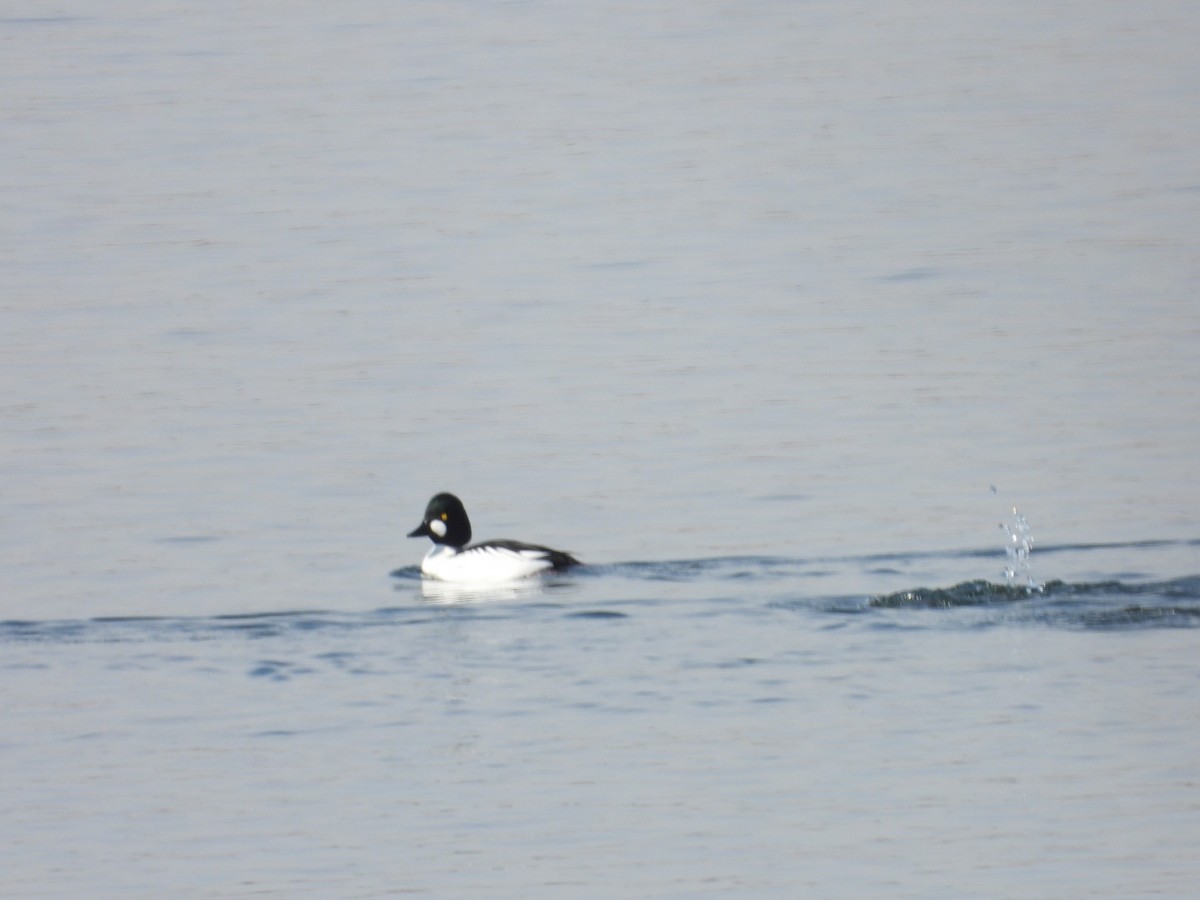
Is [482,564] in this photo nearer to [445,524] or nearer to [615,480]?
[445,524]

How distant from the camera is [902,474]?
692 inches

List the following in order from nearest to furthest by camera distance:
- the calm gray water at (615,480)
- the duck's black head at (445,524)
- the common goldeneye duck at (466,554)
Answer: the calm gray water at (615,480) → the common goldeneye duck at (466,554) → the duck's black head at (445,524)

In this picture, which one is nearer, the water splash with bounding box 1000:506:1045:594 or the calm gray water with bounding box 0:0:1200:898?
the calm gray water with bounding box 0:0:1200:898

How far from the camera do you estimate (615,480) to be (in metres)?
17.9

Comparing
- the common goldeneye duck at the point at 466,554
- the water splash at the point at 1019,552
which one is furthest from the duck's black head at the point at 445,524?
the water splash at the point at 1019,552

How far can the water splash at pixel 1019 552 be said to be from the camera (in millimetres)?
14250

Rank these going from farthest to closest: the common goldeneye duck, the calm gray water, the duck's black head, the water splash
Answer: the duck's black head
the common goldeneye duck
the water splash
the calm gray water

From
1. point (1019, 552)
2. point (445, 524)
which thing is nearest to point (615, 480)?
point (445, 524)

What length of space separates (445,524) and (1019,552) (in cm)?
389

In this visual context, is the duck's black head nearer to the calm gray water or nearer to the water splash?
the calm gray water

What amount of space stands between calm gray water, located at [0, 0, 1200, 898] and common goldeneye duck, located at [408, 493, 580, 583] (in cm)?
25

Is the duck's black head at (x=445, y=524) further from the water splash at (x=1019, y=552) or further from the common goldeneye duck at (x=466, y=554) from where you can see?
the water splash at (x=1019, y=552)

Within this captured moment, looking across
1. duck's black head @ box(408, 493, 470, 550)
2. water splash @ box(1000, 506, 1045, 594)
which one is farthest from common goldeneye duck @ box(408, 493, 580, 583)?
water splash @ box(1000, 506, 1045, 594)

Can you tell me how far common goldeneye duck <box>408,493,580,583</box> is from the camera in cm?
1558
